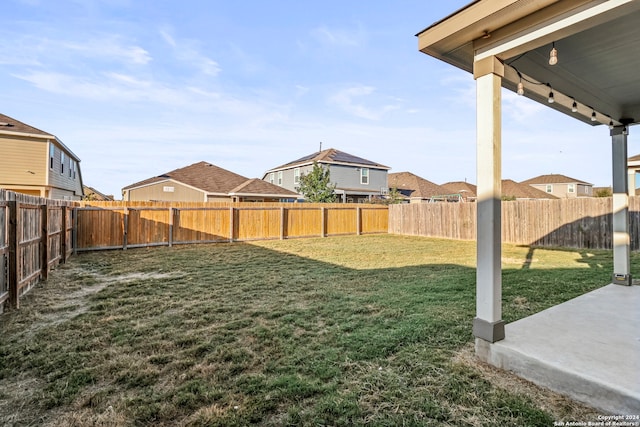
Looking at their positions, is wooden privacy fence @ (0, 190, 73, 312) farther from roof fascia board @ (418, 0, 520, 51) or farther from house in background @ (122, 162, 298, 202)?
house in background @ (122, 162, 298, 202)

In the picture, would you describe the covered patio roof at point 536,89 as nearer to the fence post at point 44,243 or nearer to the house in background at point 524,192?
the fence post at point 44,243

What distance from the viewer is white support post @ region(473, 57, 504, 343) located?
8.09 ft

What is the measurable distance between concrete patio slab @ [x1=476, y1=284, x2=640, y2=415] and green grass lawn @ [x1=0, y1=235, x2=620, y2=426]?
0.12 metres

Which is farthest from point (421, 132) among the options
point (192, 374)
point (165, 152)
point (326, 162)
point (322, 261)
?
point (165, 152)

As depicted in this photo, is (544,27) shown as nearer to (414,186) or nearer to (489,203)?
(489,203)

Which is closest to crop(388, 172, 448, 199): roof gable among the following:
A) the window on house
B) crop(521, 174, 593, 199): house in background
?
the window on house

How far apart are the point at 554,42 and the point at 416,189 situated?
87.0 ft

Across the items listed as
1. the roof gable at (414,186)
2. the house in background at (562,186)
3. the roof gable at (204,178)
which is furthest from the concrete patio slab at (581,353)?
the house in background at (562,186)

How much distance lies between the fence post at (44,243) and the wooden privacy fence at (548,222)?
11.8 metres

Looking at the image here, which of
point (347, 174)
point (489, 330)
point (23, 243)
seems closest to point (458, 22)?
point (489, 330)

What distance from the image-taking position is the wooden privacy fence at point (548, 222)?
940cm

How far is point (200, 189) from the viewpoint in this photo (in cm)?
1959

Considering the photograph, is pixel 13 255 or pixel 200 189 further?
pixel 200 189

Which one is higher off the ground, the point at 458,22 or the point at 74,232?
the point at 458,22
